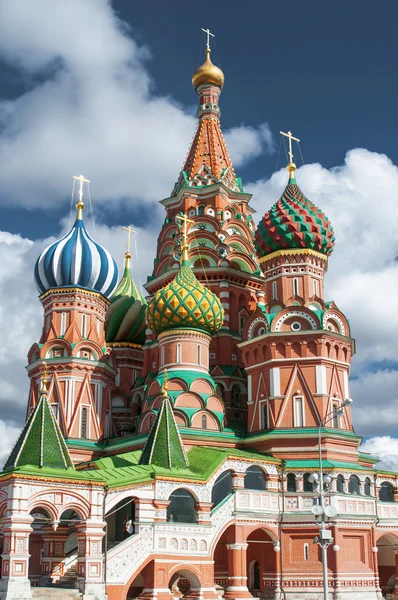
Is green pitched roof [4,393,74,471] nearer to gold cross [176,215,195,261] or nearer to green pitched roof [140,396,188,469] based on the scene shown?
green pitched roof [140,396,188,469]

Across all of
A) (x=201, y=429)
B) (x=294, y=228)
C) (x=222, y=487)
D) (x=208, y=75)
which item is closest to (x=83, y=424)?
(x=201, y=429)

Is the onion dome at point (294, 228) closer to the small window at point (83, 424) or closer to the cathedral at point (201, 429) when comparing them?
the cathedral at point (201, 429)

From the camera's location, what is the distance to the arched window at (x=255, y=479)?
23938 millimetres

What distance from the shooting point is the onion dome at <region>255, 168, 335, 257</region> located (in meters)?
27.7

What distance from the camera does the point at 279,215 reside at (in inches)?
1109

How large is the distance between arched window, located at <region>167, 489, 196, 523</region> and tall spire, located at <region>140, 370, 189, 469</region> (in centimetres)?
80

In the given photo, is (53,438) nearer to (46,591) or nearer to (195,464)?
(46,591)

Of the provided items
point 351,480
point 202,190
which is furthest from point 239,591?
point 202,190

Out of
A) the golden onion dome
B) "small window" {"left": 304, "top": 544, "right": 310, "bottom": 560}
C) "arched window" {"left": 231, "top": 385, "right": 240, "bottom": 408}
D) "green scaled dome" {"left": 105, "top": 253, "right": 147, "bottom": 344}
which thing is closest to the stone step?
"small window" {"left": 304, "top": 544, "right": 310, "bottom": 560}

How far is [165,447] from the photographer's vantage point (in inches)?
853

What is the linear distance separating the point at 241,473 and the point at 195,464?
1.45 metres

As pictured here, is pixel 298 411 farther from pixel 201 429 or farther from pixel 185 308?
pixel 185 308

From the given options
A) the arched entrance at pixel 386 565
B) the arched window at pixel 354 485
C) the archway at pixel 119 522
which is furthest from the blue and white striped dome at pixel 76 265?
the arched entrance at pixel 386 565

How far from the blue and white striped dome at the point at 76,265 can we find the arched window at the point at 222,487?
407 inches
